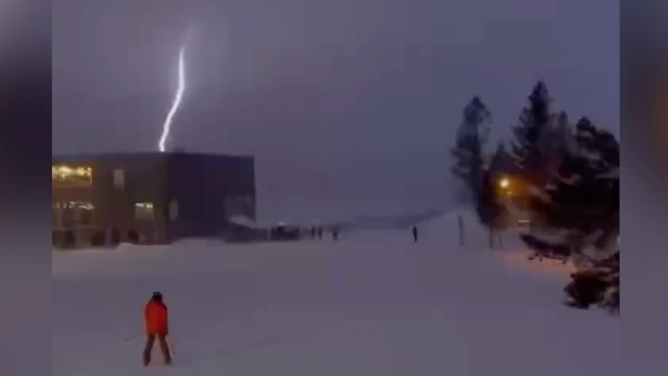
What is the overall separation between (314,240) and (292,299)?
0.15m

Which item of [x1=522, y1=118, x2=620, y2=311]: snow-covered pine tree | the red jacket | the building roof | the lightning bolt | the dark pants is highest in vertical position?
the lightning bolt

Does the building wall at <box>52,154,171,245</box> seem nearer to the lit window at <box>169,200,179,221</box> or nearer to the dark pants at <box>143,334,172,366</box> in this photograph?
the lit window at <box>169,200,179,221</box>

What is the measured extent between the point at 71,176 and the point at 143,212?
183 mm

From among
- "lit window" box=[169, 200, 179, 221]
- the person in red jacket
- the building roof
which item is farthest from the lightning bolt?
the person in red jacket

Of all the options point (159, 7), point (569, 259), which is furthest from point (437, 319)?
point (159, 7)

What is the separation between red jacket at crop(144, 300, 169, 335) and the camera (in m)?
1.59

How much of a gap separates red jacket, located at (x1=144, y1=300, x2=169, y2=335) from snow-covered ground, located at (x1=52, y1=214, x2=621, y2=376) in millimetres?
18

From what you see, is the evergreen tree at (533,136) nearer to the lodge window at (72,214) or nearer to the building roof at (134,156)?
the building roof at (134,156)

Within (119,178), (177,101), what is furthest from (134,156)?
(177,101)

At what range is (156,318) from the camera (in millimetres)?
1586

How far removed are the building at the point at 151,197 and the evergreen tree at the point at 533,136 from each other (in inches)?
24.9

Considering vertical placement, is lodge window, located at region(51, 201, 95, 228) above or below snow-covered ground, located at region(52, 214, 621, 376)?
above

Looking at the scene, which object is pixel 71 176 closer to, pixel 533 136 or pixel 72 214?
pixel 72 214

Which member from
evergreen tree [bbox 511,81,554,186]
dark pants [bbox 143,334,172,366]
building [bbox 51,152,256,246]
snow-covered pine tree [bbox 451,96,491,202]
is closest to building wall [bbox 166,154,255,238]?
building [bbox 51,152,256,246]
